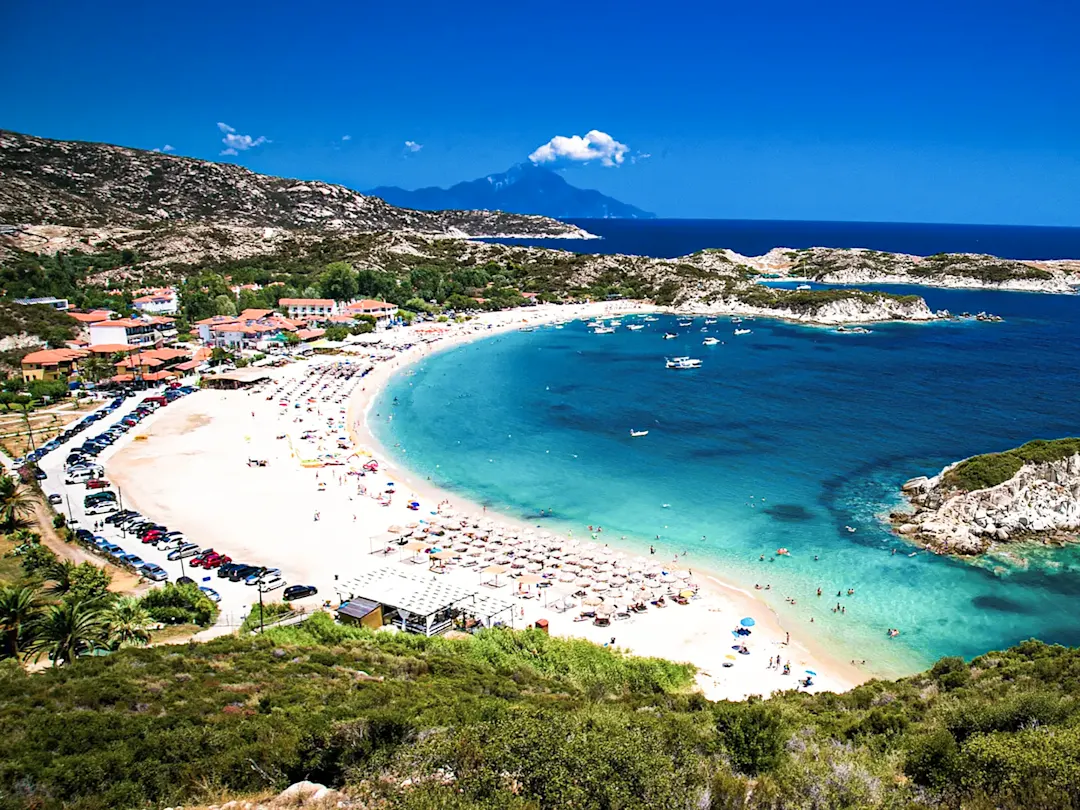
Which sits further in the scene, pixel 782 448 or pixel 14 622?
pixel 782 448

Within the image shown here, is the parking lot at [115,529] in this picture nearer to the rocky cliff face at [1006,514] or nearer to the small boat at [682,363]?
the rocky cliff face at [1006,514]

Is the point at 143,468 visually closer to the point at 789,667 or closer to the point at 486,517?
the point at 486,517

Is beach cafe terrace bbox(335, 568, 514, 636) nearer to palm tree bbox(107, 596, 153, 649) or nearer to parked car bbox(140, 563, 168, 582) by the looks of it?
palm tree bbox(107, 596, 153, 649)

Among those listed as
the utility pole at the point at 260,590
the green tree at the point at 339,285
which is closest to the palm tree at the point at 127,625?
the utility pole at the point at 260,590

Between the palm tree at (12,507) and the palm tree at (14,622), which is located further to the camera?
the palm tree at (12,507)

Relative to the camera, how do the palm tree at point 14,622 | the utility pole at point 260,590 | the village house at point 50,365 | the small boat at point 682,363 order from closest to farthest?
the palm tree at point 14,622 < the utility pole at point 260,590 < the village house at point 50,365 < the small boat at point 682,363

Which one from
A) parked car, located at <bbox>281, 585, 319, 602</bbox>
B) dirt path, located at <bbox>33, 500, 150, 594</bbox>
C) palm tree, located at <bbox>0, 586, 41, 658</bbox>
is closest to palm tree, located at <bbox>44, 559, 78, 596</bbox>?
dirt path, located at <bbox>33, 500, 150, 594</bbox>

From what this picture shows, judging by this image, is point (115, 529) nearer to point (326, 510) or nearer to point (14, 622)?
point (326, 510)

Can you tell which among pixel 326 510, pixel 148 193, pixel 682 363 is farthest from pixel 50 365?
pixel 148 193
